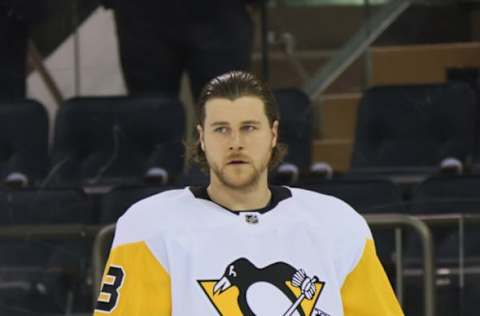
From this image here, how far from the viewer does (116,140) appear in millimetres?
Answer: 4602

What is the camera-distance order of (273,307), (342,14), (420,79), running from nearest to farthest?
1. (273,307)
2. (420,79)
3. (342,14)

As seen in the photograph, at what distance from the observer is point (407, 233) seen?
3162 millimetres

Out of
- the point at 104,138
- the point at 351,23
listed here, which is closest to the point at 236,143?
the point at 104,138

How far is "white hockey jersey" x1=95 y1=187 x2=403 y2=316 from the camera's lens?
2.02m

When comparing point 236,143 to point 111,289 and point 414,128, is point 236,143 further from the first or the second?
point 414,128

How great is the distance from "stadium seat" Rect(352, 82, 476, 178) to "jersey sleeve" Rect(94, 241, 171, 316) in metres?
2.45

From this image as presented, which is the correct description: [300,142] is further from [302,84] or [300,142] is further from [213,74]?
[302,84]

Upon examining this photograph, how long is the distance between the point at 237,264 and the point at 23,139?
263 centimetres

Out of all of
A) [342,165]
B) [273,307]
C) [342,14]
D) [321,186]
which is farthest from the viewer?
[342,14]

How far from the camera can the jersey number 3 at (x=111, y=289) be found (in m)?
2.03

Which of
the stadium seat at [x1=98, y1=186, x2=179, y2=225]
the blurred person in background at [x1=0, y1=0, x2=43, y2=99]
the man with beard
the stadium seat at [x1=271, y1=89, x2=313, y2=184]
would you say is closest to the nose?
the man with beard

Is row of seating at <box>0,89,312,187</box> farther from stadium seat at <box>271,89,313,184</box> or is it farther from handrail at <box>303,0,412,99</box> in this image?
handrail at <box>303,0,412,99</box>

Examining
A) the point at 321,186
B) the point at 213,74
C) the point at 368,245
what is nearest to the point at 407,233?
the point at 321,186

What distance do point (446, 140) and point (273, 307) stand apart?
257 cm
